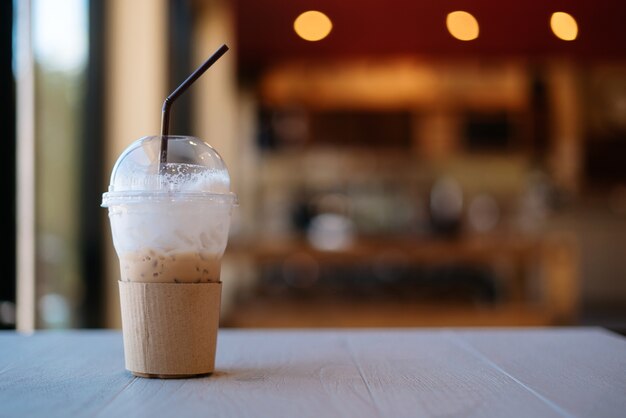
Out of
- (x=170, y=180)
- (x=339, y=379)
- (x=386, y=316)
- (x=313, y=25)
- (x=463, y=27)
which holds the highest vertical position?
(x=313, y=25)

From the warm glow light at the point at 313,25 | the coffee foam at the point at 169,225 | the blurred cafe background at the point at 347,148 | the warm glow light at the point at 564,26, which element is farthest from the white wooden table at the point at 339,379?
the warm glow light at the point at 313,25

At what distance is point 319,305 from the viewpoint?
4.62 meters

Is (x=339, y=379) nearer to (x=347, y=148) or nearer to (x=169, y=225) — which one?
(x=169, y=225)

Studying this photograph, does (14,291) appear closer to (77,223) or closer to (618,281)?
(77,223)

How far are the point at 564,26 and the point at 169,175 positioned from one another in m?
1.27

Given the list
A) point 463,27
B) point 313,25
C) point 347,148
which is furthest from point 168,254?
point 347,148

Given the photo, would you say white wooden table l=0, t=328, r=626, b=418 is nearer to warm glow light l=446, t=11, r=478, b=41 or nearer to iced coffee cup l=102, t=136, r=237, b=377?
iced coffee cup l=102, t=136, r=237, b=377

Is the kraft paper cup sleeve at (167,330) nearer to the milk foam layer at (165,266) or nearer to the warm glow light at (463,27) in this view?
the milk foam layer at (165,266)

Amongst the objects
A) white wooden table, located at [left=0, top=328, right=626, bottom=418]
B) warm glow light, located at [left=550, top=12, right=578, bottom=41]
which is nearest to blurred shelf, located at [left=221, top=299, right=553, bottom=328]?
warm glow light, located at [left=550, top=12, right=578, bottom=41]

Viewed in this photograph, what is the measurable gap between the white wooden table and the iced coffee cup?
0.13 feet

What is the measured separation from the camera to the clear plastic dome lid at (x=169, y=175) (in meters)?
0.98

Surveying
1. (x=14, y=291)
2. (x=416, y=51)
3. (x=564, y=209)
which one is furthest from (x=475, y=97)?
(x=14, y=291)

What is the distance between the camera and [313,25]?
3490mm

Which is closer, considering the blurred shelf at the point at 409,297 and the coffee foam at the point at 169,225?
the coffee foam at the point at 169,225
